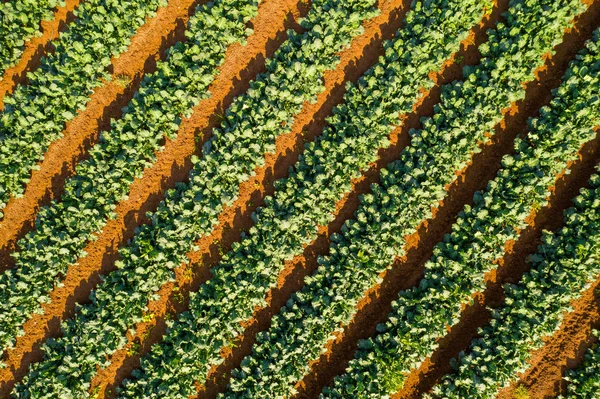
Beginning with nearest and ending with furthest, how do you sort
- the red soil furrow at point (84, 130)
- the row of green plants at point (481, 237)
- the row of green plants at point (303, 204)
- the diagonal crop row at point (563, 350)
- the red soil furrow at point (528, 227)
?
the row of green plants at point (481, 237) → the row of green plants at point (303, 204) → the diagonal crop row at point (563, 350) → the red soil furrow at point (528, 227) → the red soil furrow at point (84, 130)

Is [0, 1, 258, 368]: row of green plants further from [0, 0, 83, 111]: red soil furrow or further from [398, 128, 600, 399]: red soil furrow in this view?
[398, 128, 600, 399]: red soil furrow

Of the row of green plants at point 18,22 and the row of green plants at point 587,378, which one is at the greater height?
the row of green plants at point 587,378

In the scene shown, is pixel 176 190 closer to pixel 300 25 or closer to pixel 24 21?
pixel 300 25

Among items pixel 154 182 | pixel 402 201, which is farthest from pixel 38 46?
pixel 402 201

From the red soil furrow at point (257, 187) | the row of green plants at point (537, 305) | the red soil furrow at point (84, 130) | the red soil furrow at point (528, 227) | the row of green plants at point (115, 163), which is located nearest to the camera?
the row of green plants at point (537, 305)

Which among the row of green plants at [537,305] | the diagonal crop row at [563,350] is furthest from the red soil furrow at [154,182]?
the diagonal crop row at [563,350]

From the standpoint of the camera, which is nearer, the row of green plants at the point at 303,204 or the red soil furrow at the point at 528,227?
the row of green plants at the point at 303,204

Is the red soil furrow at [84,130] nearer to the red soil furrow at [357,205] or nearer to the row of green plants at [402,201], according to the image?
the red soil furrow at [357,205]
